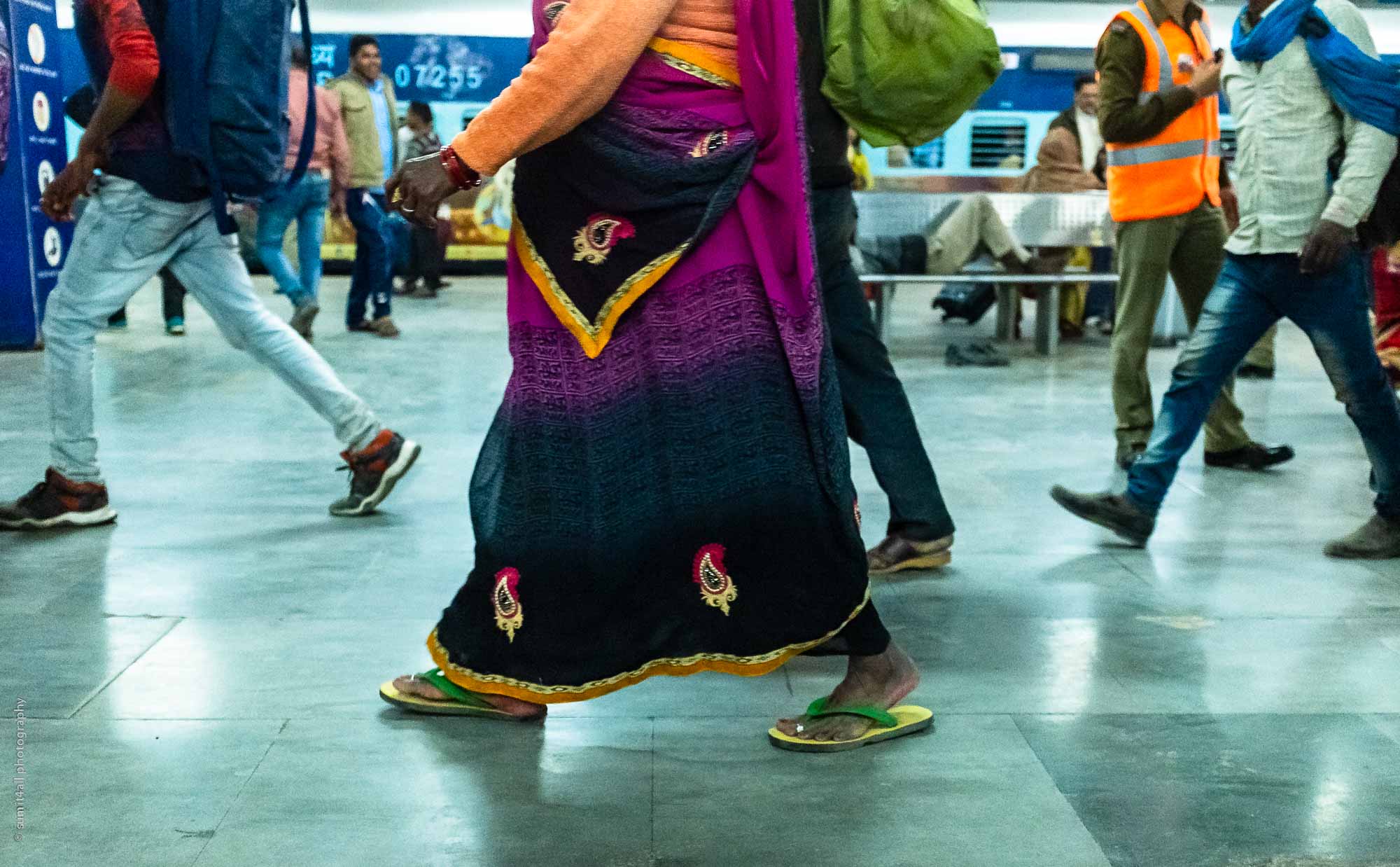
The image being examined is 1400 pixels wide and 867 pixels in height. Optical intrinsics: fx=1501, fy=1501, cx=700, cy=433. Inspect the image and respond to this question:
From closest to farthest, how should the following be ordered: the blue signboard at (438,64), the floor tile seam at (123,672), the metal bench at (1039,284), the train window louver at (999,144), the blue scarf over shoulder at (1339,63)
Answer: the floor tile seam at (123,672) → the blue scarf over shoulder at (1339,63) → the metal bench at (1039,284) → the blue signboard at (438,64) → the train window louver at (999,144)

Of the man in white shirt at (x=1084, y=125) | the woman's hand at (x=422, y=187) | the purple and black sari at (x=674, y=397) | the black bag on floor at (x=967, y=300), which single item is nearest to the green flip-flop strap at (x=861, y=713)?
the purple and black sari at (x=674, y=397)

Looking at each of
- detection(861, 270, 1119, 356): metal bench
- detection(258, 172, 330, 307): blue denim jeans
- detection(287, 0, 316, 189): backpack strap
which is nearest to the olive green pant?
detection(287, 0, 316, 189): backpack strap

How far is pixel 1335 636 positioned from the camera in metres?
3.36

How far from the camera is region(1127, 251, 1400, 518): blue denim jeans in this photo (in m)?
4.00

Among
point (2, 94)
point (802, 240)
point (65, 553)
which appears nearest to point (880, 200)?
point (2, 94)

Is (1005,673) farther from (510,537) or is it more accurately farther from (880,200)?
(880,200)

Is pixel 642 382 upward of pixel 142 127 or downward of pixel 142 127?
downward

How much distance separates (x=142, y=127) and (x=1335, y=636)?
330 cm

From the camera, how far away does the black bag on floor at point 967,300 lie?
11.1 metres

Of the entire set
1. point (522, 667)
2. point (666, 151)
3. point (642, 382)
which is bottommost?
point (522, 667)

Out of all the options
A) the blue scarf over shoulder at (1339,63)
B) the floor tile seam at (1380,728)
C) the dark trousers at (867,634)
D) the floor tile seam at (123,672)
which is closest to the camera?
the dark trousers at (867,634)

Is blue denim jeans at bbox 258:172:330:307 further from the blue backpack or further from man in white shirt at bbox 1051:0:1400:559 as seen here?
man in white shirt at bbox 1051:0:1400:559

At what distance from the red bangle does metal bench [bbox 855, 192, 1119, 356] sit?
274 inches

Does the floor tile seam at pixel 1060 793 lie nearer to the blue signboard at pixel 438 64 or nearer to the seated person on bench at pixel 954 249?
the seated person on bench at pixel 954 249
